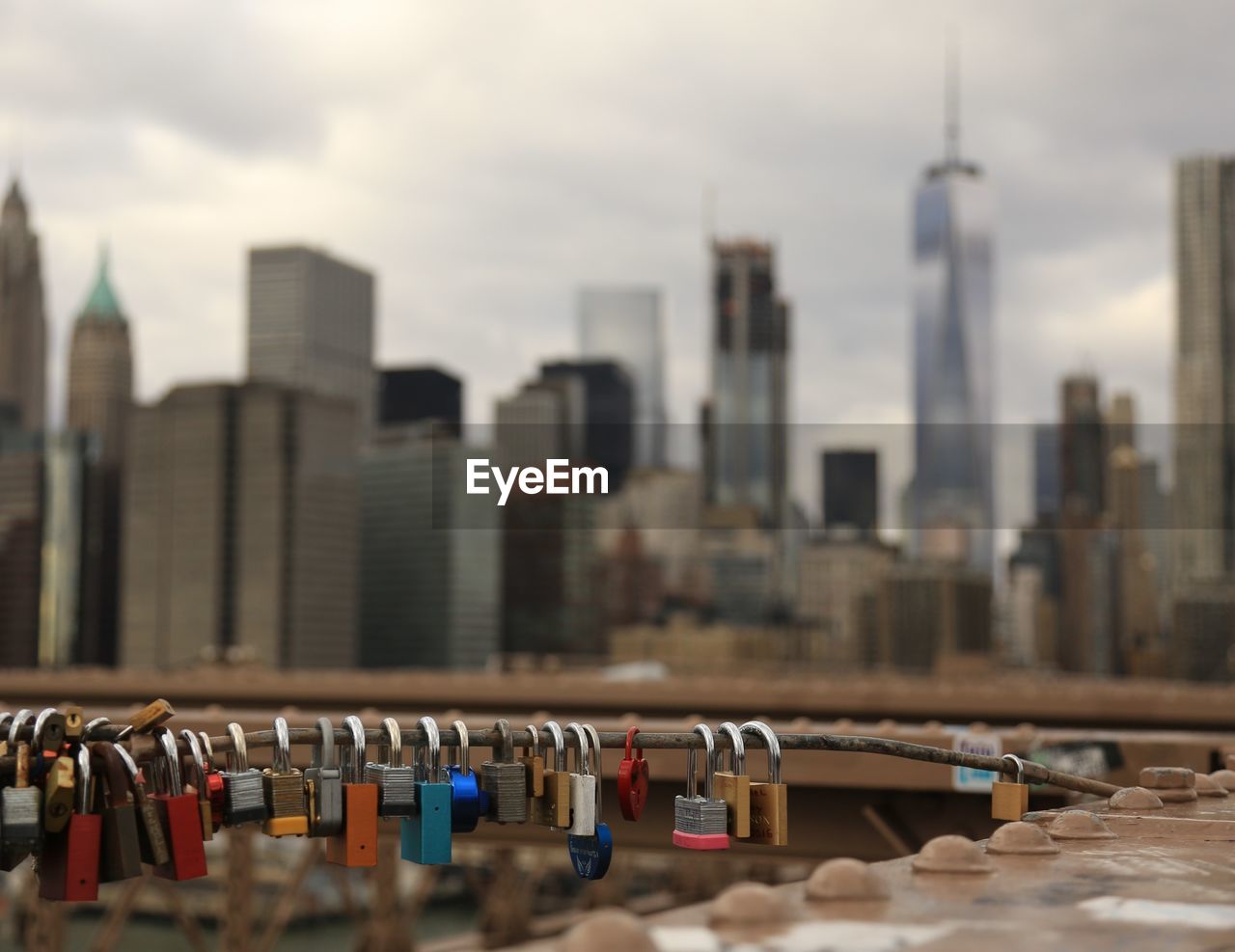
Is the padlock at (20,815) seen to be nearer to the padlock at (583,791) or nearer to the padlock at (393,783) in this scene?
the padlock at (393,783)

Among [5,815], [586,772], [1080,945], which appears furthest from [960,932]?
[5,815]

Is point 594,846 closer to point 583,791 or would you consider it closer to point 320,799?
point 583,791

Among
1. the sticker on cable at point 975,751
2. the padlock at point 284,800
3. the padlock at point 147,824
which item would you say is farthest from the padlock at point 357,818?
the sticker on cable at point 975,751

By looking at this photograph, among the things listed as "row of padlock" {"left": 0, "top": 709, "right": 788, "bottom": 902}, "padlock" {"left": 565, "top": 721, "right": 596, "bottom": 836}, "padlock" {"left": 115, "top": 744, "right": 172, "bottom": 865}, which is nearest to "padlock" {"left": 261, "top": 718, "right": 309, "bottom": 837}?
"row of padlock" {"left": 0, "top": 709, "right": 788, "bottom": 902}

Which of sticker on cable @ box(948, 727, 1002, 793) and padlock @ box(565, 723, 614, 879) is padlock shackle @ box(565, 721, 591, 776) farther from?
sticker on cable @ box(948, 727, 1002, 793)

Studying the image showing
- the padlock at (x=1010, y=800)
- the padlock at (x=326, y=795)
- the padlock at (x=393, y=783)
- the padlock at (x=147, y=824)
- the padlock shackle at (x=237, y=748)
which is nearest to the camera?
the padlock at (x=147, y=824)

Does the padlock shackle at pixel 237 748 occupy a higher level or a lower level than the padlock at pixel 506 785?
higher
